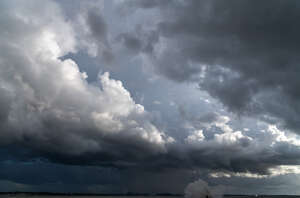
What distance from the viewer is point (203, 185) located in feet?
371

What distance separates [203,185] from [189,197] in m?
5.30

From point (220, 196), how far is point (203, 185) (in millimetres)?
5451

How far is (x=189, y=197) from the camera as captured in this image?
4390 inches

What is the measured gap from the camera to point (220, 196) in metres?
112

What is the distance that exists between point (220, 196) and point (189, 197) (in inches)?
338
